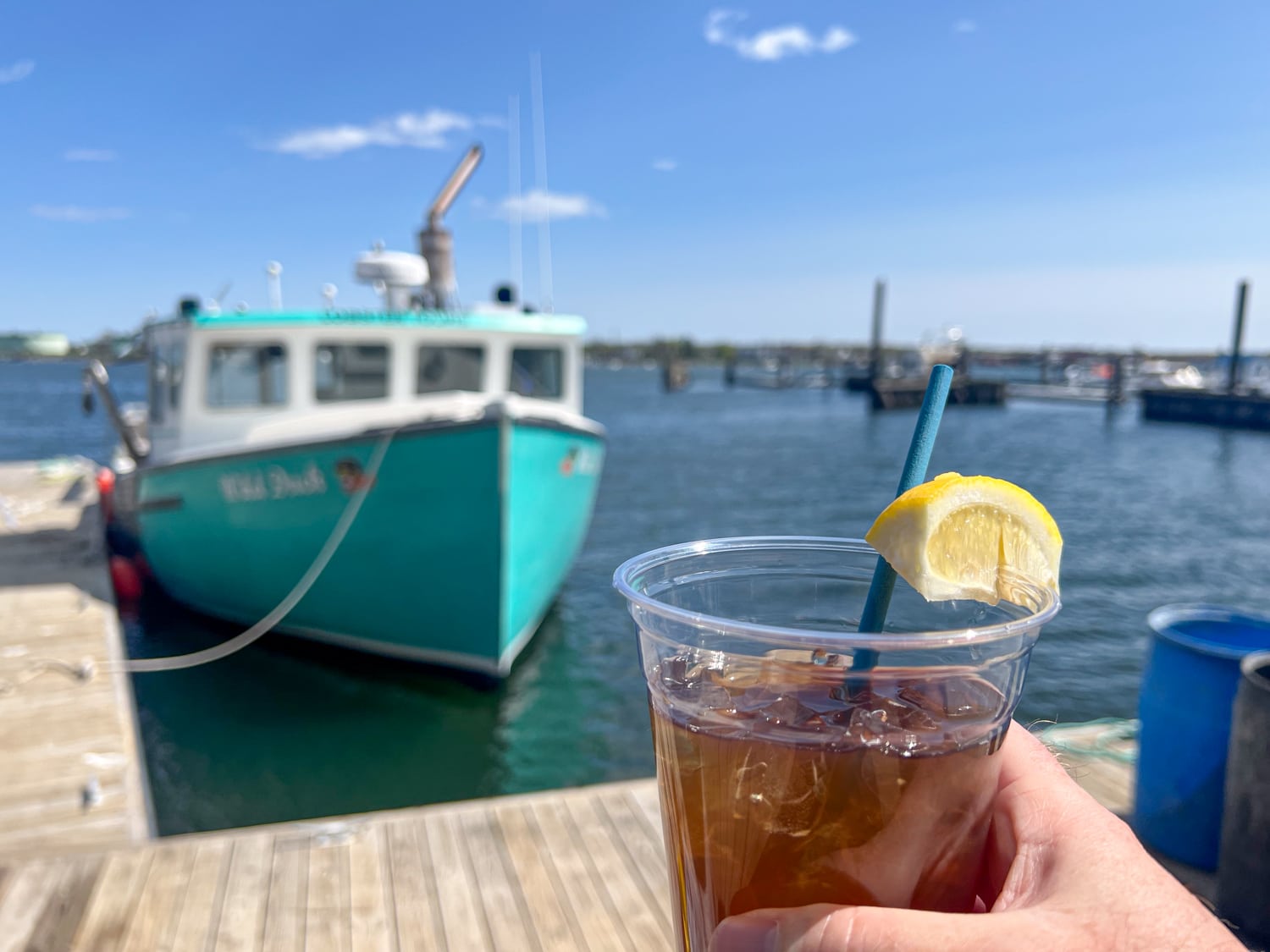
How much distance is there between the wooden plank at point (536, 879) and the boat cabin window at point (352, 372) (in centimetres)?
491

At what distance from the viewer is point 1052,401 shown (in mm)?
56125

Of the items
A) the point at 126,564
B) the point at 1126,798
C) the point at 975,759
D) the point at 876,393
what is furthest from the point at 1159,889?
the point at 876,393

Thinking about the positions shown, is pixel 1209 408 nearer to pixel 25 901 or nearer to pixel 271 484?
pixel 271 484

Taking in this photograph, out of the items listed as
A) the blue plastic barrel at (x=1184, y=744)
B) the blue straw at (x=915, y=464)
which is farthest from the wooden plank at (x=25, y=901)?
the blue plastic barrel at (x=1184, y=744)

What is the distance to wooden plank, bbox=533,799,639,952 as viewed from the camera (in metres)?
2.60

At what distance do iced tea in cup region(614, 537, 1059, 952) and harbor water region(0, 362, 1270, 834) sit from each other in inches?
13.4

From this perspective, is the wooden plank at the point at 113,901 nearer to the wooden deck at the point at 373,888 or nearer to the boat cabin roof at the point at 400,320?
the wooden deck at the point at 373,888

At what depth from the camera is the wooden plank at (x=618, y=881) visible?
256 cm

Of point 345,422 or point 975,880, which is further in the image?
point 345,422

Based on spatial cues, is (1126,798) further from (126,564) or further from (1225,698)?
(126,564)

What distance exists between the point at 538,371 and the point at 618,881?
5890mm

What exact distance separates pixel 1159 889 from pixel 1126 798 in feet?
10.5

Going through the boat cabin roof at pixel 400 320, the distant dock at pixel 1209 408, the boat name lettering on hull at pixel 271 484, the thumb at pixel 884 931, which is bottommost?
the distant dock at pixel 1209 408

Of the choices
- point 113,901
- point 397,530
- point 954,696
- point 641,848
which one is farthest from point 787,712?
point 397,530
